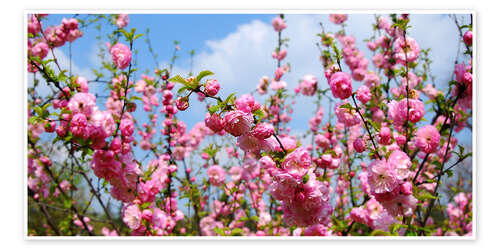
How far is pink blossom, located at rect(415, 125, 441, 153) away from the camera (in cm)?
135

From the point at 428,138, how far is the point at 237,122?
865 mm

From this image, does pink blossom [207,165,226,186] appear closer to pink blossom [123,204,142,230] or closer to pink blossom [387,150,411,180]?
pink blossom [123,204,142,230]

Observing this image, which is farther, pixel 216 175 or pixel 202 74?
pixel 216 175

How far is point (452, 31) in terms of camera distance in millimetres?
1864

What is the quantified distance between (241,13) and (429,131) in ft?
3.10

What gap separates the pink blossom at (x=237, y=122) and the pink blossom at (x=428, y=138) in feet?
2.66

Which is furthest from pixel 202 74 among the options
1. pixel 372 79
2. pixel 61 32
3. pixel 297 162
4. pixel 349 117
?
pixel 372 79

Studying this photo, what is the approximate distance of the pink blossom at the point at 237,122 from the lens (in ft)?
2.82

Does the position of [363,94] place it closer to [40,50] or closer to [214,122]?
[214,122]

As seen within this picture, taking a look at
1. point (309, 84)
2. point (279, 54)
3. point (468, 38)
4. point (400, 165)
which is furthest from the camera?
point (279, 54)

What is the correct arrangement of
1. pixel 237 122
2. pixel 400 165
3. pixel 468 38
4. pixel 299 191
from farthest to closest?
pixel 468 38 → pixel 400 165 → pixel 299 191 → pixel 237 122

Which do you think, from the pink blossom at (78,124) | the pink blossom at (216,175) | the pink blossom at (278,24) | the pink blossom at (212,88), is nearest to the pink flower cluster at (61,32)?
the pink blossom at (78,124)

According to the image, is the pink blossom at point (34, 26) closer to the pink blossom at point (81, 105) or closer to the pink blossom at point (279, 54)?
the pink blossom at point (81, 105)

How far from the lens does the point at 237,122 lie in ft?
2.85
